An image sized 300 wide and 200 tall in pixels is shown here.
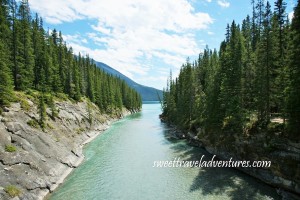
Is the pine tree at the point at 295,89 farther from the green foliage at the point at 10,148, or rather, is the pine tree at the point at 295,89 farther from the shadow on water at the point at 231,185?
the green foliage at the point at 10,148

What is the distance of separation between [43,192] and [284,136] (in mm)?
27894

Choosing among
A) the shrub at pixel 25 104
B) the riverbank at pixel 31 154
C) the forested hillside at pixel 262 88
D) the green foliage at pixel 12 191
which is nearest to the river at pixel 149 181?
the riverbank at pixel 31 154

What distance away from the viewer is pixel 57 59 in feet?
237

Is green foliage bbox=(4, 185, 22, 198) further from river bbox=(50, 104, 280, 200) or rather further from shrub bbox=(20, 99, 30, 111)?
shrub bbox=(20, 99, 30, 111)

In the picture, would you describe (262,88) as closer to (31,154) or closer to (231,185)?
(231,185)

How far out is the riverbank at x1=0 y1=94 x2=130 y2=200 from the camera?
24438mm

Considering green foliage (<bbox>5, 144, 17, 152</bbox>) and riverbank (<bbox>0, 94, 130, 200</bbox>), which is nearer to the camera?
riverbank (<bbox>0, 94, 130, 200</bbox>)

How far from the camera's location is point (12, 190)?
74.7 feet

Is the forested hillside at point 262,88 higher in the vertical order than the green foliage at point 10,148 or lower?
higher

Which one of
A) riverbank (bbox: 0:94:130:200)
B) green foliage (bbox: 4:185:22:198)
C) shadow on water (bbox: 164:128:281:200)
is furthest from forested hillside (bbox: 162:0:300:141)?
green foliage (bbox: 4:185:22:198)

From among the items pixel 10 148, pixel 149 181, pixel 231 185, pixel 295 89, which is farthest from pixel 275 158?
pixel 10 148

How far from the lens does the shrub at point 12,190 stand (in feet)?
73.3

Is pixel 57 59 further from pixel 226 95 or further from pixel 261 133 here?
pixel 261 133

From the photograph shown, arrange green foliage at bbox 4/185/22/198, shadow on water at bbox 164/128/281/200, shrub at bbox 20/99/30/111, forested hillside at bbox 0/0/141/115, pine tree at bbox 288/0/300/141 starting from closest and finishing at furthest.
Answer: green foliage at bbox 4/185/22/198, pine tree at bbox 288/0/300/141, shadow on water at bbox 164/128/281/200, shrub at bbox 20/99/30/111, forested hillside at bbox 0/0/141/115
